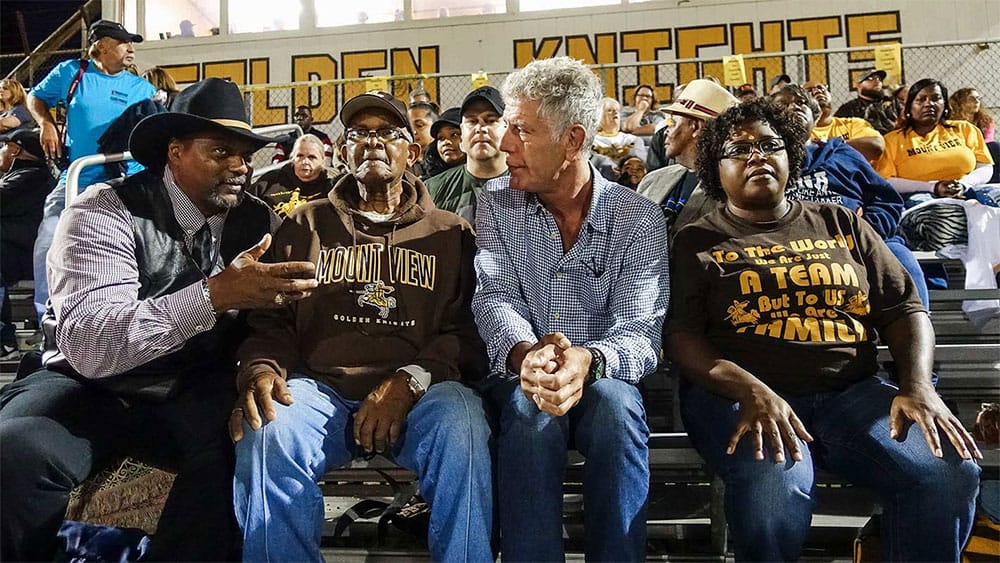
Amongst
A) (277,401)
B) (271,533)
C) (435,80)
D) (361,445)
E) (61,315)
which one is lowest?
(271,533)

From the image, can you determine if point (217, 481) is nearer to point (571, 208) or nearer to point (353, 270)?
point (353, 270)

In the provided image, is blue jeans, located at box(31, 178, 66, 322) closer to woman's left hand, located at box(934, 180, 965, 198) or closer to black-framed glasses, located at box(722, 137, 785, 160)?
black-framed glasses, located at box(722, 137, 785, 160)

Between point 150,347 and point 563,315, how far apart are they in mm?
1155

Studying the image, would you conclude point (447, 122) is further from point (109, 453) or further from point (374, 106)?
point (109, 453)

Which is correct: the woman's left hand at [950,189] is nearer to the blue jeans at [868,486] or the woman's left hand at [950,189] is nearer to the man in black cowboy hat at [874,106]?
the man in black cowboy hat at [874,106]

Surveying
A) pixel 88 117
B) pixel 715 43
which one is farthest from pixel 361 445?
pixel 715 43

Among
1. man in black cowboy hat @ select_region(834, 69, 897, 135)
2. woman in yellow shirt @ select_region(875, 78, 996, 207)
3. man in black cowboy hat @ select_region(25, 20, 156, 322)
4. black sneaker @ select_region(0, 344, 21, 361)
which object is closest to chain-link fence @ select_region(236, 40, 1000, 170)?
man in black cowboy hat @ select_region(834, 69, 897, 135)

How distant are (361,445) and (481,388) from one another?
1.34 ft

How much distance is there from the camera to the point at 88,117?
3.96 meters

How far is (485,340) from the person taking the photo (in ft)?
6.66

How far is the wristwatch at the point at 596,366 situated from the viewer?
1855 mm

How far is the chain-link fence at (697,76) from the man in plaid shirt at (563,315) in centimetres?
554

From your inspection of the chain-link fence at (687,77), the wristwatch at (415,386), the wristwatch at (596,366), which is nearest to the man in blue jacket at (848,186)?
the wristwatch at (596,366)

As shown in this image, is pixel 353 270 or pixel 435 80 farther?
pixel 435 80
